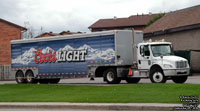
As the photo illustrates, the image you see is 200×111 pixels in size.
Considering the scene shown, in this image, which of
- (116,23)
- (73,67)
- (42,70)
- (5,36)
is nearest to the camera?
(73,67)

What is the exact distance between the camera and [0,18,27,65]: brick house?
5700 cm

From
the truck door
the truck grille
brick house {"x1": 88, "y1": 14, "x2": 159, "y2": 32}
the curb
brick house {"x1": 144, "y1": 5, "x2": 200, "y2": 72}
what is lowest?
the curb

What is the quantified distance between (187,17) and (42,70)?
64.5 ft

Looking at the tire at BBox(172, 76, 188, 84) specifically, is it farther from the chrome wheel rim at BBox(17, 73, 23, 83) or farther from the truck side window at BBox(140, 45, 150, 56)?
the chrome wheel rim at BBox(17, 73, 23, 83)

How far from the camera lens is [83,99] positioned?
16781 millimetres

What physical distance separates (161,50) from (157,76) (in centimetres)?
175

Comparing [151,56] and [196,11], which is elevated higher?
[196,11]

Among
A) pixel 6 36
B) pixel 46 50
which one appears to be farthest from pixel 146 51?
pixel 6 36

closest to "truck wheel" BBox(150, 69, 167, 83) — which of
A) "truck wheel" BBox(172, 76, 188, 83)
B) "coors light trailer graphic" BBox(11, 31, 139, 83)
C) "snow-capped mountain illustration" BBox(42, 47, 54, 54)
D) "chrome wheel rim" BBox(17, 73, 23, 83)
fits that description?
"truck wheel" BBox(172, 76, 188, 83)

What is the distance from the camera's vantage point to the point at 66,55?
30.1 meters

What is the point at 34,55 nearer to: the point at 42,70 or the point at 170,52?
the point at 42,70

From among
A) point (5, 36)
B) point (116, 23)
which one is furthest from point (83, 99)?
point (116, 23)

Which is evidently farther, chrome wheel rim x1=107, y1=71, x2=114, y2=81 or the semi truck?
chrome wheel rim x1=107, y1=71, x2=114, y2=81

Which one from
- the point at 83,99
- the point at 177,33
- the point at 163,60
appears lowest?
the point at 83,99
